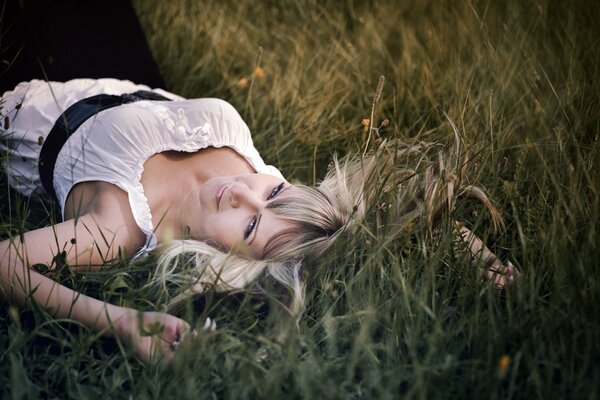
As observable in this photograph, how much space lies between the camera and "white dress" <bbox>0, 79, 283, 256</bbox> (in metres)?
2.52

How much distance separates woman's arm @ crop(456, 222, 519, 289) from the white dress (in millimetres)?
923

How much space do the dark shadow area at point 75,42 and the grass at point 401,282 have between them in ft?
0.62

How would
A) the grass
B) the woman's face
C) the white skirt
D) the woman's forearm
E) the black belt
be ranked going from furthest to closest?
the white skirt, the black belt, the woman's face, the woman's forearm, the grass

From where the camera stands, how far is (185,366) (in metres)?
1.66

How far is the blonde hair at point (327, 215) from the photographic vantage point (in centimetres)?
212

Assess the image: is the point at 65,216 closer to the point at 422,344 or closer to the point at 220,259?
the point at 220,259

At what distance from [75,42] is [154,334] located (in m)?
2.13

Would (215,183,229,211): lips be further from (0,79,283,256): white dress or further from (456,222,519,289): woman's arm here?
(456,222,519,289): woman's arm

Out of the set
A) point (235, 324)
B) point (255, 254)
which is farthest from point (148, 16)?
point (235, 324)

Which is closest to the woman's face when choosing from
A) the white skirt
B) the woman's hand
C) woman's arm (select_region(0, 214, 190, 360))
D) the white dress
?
the white dress

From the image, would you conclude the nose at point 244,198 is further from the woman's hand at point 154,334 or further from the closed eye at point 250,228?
the woman's hand at point 154,334

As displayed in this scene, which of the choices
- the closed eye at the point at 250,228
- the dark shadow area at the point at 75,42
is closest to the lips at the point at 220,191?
the closed eye at the point at 250,228

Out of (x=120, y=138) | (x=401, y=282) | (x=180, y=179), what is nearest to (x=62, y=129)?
(x=120, y=138)

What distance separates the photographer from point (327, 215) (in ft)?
7.90
